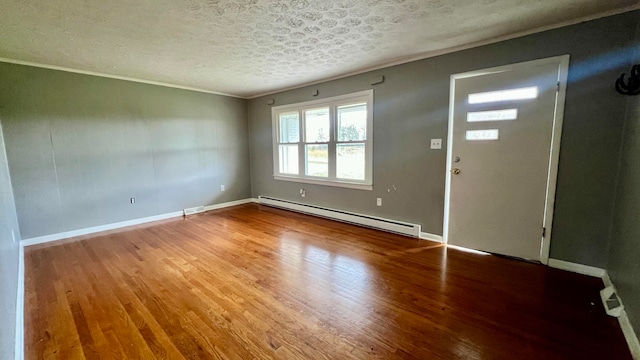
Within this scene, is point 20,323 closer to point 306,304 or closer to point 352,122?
point 306,304

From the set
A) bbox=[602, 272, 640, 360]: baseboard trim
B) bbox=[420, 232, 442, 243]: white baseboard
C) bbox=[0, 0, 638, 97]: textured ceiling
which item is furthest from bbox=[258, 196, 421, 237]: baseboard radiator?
bbox=[0, 0, 638, 97]: textured ceiling

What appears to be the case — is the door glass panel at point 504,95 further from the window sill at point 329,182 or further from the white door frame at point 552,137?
the window sill at point 329,182

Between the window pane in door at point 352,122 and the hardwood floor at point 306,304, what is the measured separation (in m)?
1.78

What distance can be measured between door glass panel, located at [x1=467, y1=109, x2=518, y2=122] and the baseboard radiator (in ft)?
5.07

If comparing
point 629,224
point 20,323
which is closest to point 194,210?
point 20,323

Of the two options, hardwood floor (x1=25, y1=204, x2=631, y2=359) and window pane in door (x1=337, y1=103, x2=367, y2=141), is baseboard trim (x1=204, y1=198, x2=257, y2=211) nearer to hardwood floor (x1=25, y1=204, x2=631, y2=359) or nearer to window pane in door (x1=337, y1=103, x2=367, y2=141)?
hardwood floor (x1=25, y1=204, x2=631, y2=359)

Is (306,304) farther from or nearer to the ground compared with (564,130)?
nearer to the ground

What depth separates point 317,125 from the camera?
4.76m

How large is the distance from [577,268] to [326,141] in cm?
355

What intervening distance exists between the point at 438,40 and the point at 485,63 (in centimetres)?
60

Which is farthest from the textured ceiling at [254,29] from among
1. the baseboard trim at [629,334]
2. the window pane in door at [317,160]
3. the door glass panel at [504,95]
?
the baseboard trim at [629,334]

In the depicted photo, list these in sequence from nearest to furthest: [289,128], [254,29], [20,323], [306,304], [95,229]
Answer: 1. [20,323]
2. [306,304]
3. [254,29]
4. [95,229]
5. [289,128]

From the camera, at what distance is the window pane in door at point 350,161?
4137mm

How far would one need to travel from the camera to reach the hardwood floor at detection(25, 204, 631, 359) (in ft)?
5.30
